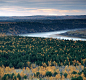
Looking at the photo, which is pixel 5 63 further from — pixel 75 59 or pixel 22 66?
pixel 75 59

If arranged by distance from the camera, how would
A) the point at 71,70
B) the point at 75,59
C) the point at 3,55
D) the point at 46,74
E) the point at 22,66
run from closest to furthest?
the point at 46,74
the point at 71,70
the point at 22,66
the point at 75,59
the point at 3,55

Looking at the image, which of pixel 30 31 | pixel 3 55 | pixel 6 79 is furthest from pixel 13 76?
pixel 30 31

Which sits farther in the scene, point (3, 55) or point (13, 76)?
point (3, 55)

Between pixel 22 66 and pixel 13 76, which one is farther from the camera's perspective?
pixel 22 66

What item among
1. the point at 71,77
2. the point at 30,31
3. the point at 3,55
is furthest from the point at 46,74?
the point at 30,31

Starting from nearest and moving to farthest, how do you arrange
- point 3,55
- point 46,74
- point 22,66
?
1. point 46,74
2. point 22,66
3. point 3,55

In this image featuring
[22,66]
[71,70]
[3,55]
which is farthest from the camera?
[3,55]

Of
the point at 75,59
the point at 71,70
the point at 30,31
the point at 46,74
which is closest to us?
the point at 46,74

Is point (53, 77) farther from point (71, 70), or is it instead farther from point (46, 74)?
point (71, 70)
